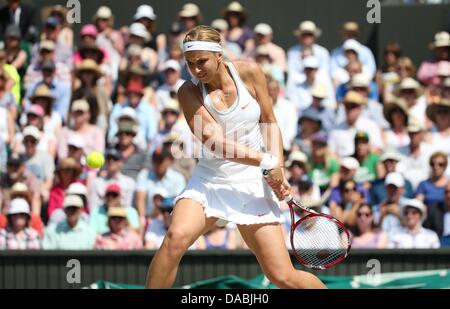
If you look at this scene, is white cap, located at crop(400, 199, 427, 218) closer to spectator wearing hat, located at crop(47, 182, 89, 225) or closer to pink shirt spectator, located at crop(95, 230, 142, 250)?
pink shirt spectator, located at crop(95, 230, 142, 250)

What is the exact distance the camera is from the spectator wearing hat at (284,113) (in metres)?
10.1

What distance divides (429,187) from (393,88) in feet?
4.76

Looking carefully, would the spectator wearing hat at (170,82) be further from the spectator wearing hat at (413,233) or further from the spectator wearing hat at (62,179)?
the spectator wearing hat at (413,233)

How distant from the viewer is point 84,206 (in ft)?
30.8

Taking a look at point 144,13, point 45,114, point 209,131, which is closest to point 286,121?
point 144,13

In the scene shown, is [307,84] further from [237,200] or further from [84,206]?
[237,200]

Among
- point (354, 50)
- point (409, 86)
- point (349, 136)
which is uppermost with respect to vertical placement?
point (354, 50)

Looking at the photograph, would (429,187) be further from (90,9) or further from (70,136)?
(90,9)

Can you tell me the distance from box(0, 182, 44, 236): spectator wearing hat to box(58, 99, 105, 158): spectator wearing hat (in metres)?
0.50

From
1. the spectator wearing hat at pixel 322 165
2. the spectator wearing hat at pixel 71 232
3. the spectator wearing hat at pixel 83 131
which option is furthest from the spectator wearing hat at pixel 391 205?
the spectator wearing hat at pixel 83 131

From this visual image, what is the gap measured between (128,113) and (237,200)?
3.98 meters

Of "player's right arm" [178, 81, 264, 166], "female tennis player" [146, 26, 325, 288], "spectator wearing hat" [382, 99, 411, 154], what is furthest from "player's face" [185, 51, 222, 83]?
"spectator wearing hat" [382, 99, 411, 154]

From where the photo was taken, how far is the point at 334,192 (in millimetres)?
9555

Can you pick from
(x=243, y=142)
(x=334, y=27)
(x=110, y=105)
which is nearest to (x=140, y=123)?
(x=110, y=105)
